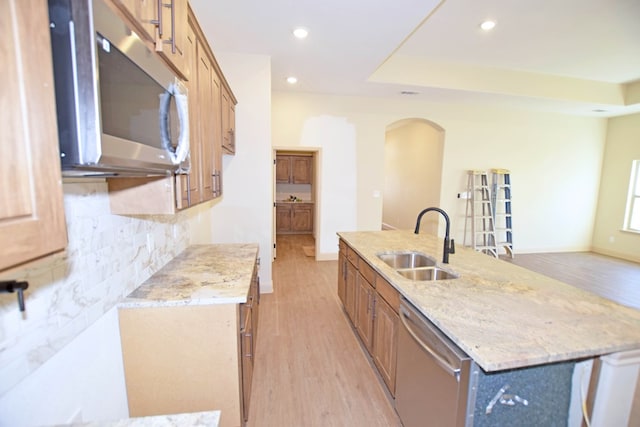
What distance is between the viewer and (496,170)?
18.1 feet

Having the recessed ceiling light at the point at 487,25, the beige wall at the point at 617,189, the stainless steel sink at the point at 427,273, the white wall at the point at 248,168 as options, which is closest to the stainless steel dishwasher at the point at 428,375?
the stainless steel sink at the point at 427,273

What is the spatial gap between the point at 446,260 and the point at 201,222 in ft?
8.06

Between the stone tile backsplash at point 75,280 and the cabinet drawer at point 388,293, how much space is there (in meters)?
1.52

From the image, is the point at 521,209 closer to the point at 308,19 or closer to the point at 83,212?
the point at 308,19

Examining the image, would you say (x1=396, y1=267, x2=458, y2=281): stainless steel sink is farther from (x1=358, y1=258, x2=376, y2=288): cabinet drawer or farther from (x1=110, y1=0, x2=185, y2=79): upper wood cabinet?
(x1=110, y1=0, x2=185, y2=79): upper wood cabinet

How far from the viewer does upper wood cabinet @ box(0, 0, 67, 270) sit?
424 mm

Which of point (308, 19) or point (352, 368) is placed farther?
point (308, 19)

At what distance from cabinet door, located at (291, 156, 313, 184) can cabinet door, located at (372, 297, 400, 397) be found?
563 centimetres

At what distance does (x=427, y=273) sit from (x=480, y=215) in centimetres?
419

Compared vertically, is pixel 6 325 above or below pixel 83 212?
below

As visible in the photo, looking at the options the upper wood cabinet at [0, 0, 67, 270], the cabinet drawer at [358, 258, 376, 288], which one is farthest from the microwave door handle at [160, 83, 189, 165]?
the cabinet drawer at [358, 258, 376, 288]

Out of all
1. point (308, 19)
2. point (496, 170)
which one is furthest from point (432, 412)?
point (496, 170)

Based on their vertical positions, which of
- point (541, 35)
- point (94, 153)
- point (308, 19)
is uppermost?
point (541, 35)

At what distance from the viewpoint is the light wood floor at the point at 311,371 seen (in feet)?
6.15
